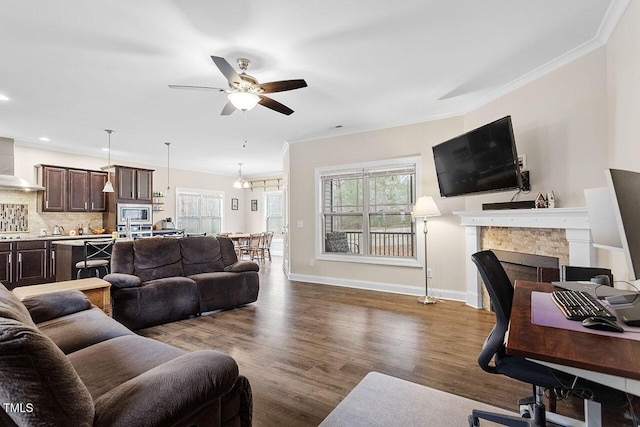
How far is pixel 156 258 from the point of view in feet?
12.6

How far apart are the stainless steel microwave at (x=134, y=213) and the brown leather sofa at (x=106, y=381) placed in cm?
544

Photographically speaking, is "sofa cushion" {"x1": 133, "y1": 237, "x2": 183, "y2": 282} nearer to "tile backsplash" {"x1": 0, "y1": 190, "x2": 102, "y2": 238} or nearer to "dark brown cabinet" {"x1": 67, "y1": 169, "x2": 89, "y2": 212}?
"dark brown cabinet" {"x1": 67, "y1": 169, "x2": 89, "y2": 212}

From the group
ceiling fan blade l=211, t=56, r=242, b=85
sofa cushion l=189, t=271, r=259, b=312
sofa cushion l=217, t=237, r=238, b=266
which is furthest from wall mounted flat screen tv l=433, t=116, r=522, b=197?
sofa cushion l=217, t=237, r=238, b=266

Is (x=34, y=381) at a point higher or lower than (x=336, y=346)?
higher

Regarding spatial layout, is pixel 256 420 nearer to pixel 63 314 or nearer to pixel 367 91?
pixel 63 314

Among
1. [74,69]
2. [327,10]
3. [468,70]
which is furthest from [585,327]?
[74,69]

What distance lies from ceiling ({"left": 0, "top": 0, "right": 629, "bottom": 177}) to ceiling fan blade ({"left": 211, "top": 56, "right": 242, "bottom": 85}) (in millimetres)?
290

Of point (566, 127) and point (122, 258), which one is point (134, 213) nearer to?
point (122, 258)

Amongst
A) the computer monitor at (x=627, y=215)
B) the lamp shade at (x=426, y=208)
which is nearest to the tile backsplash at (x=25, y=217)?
the lamp shade at (x=426, y=208)

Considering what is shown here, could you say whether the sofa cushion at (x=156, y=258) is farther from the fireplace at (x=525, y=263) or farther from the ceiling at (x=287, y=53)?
the fireplace at (x=525, y=263)

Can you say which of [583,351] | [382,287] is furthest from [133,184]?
[583,351]

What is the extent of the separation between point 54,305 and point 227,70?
2275mm

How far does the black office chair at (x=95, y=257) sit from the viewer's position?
466cm

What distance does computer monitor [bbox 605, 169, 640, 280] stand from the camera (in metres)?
1.13
